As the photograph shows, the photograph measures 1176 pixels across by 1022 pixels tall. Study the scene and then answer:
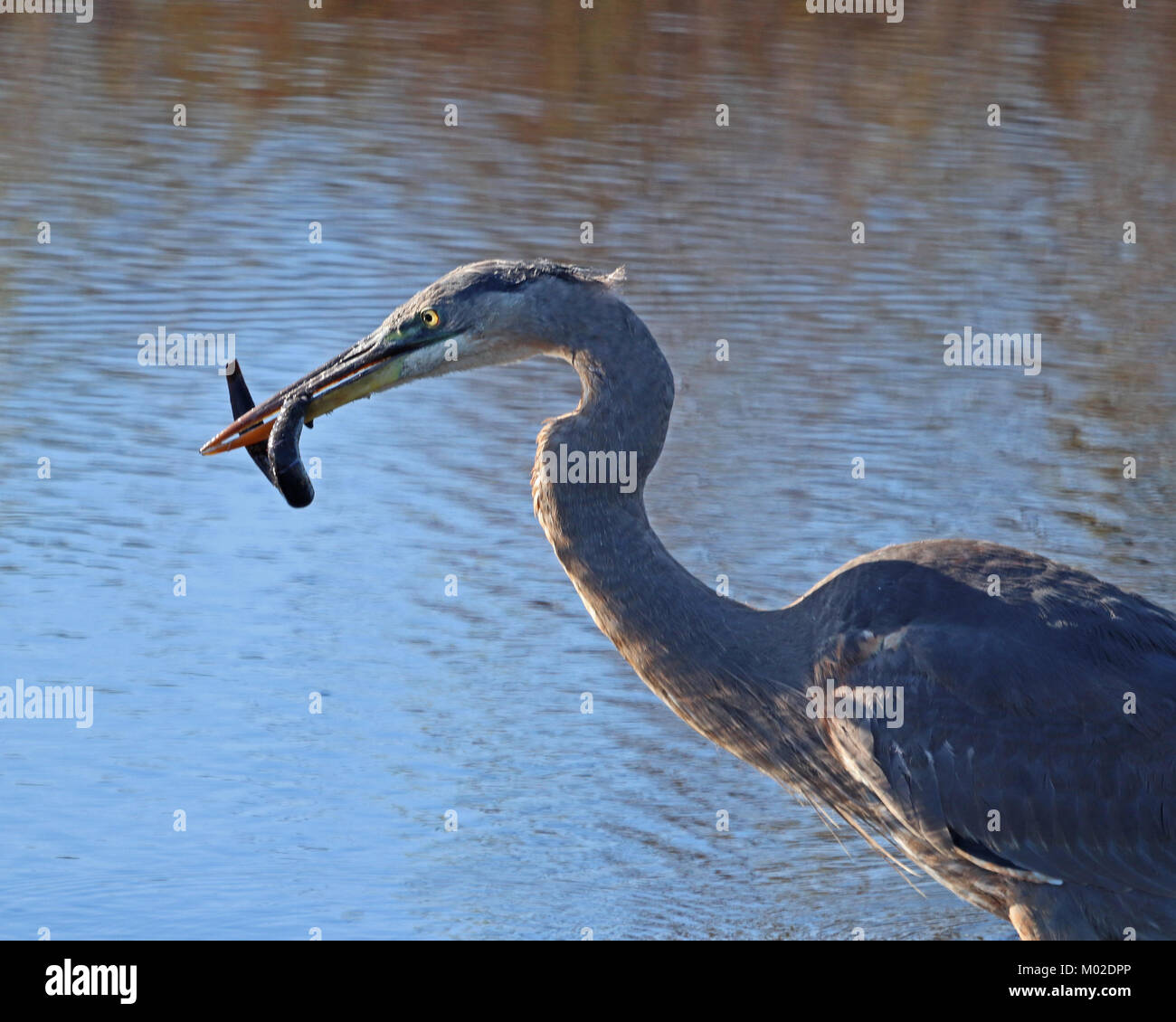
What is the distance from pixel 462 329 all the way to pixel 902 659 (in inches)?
52.2

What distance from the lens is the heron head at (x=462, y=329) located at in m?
4.84

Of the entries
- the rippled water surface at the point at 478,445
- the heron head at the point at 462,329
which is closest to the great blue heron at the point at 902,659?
the heron head at the point at 462,329

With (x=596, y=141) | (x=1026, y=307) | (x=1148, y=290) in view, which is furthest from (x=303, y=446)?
(x=596, y=141)

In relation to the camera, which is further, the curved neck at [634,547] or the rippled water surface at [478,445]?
the rippled water surface at [478,445]

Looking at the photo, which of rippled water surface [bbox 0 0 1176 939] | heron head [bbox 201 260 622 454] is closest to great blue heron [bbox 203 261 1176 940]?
heron head [bbox 201 260 622 454]

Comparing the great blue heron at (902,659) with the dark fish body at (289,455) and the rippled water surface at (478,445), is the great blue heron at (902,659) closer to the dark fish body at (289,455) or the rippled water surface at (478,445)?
the dark fish body at (289,455)

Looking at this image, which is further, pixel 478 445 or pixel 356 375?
pixel 478 445

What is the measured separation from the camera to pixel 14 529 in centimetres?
814

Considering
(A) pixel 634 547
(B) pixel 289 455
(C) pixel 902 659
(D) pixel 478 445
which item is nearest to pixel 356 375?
(B) pixel 289 455

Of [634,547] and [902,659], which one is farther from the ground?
[634,547]

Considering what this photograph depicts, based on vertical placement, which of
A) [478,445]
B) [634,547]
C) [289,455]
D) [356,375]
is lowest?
[634,547]

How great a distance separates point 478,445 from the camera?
30.8 feet

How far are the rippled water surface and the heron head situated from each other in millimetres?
1640

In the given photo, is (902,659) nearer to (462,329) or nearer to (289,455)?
(462,329)
